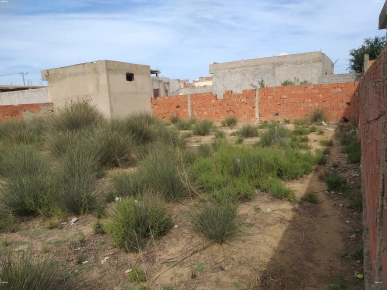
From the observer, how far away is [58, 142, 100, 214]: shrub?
4273mm

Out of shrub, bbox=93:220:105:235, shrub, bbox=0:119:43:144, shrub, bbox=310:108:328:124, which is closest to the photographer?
shrub, bbox=93:220:105:235

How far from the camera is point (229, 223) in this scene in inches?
136

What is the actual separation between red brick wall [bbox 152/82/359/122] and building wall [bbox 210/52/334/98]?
10497 mm

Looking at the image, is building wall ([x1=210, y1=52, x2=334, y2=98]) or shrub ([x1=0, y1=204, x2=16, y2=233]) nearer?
shrub ([x1=0, y1=204, x2=16, y2=233])

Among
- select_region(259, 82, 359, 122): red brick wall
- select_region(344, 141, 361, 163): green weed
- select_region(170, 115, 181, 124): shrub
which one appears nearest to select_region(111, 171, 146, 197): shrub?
select_region(344, 141, 361, 163): green weed

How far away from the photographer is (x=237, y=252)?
3.25 metres

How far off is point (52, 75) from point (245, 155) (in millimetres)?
12932

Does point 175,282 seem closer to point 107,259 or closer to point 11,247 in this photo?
point 107,259

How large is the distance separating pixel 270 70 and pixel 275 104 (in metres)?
11.6

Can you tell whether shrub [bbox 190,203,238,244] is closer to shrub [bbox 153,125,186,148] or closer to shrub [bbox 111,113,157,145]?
shrub [bbox 153,125,186,148]

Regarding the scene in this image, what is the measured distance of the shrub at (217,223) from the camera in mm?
3386

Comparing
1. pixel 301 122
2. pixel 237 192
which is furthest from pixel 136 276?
pixel 301 122

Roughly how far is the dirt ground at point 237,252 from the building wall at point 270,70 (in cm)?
2080

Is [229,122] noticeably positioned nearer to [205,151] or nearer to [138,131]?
[138,131]
